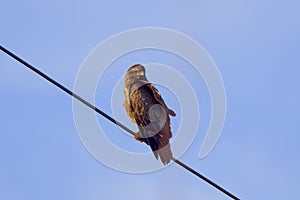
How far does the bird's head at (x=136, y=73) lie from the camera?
1204cm

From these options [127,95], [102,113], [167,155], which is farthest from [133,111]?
[102,113]

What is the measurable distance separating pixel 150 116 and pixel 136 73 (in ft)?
4.81

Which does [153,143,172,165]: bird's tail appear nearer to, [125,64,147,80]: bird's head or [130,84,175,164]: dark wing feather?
[130,84,175,164]: dark wing feather

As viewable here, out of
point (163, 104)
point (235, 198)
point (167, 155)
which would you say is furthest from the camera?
point (163, 104)

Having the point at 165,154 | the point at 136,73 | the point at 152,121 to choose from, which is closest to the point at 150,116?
the point at 152,121

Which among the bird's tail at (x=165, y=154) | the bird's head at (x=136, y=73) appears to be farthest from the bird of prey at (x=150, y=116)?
the bird's head at (x=136, y=73)

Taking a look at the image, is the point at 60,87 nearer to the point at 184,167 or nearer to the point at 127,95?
the point at 184,167

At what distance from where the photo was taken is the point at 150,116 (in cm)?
1091

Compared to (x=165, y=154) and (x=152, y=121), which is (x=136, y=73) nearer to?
(x=152, y=121)

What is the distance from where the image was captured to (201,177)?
25.4 ft

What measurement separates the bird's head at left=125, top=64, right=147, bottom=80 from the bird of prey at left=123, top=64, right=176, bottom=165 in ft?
1.17

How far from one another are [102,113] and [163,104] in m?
3.01

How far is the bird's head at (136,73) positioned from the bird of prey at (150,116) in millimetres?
358

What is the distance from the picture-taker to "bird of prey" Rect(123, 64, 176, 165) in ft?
34.6
